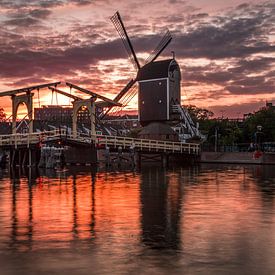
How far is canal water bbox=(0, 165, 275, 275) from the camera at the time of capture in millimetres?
10273

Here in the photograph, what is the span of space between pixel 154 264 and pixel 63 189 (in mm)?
18190

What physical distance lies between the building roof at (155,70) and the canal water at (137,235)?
64442 millimetres

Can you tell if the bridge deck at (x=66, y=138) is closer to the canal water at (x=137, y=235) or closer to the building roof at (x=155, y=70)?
the building roof at (x=155, y=70)

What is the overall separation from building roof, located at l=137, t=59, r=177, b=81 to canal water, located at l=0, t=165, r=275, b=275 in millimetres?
64442

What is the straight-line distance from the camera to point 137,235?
533 inches

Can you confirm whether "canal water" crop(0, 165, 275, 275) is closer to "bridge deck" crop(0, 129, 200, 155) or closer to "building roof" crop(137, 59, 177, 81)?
"bridge deck" crop(0, 129, 200, 155)

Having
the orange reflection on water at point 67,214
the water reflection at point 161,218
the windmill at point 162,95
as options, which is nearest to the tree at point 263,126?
the windmill at point 162,95

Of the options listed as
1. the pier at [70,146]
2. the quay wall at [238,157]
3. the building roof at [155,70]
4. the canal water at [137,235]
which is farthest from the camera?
the building roof at [155,70]

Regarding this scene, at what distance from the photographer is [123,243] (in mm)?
12391

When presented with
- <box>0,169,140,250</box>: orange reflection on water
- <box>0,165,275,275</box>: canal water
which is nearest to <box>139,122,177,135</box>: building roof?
<box>0,169,140,250</box>: orange reflection on water

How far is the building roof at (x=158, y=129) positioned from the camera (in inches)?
3391

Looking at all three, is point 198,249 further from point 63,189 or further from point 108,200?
point 63,189

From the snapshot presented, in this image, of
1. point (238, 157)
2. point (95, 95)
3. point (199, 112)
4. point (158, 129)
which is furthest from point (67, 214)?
point (199, 112)

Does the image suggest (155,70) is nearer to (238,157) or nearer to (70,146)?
(238,157)
